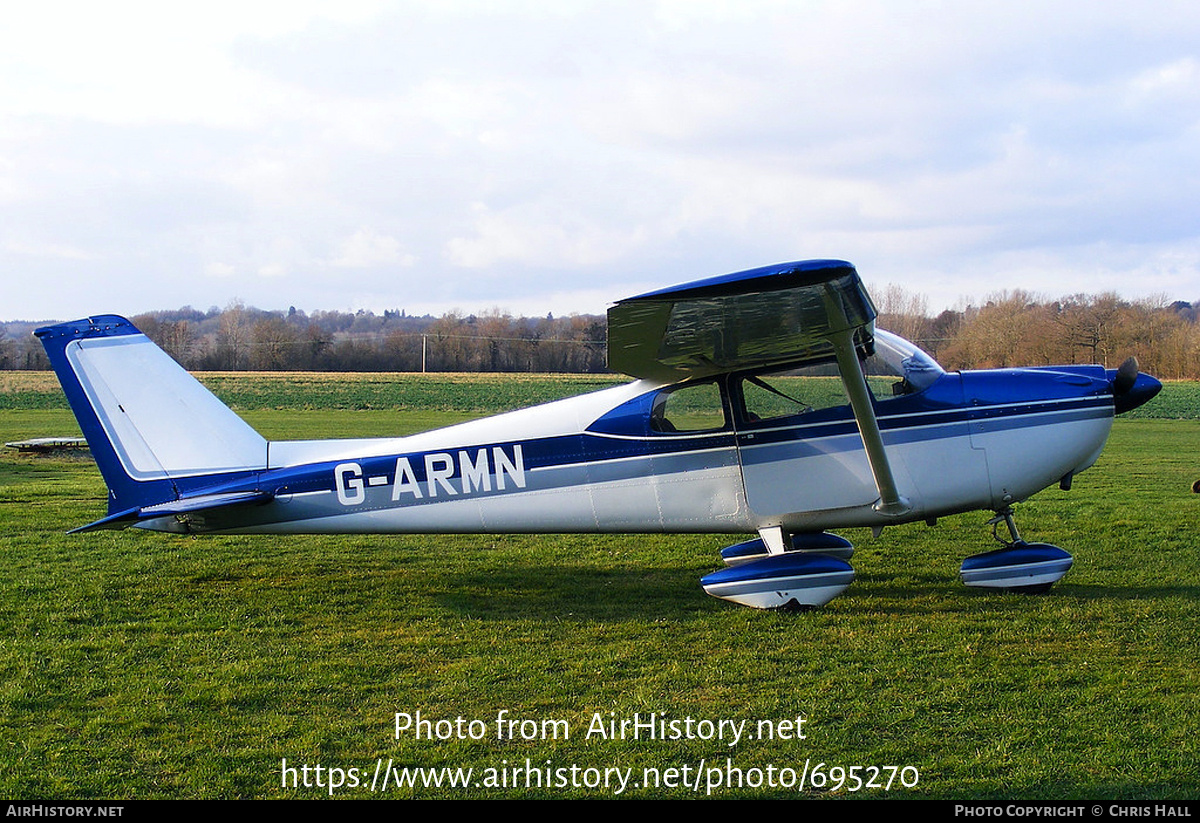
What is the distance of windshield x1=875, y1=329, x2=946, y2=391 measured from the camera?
696cm

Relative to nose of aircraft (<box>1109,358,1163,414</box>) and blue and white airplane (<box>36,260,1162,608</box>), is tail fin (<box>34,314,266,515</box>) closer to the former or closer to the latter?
blue and white airplane (<box>36,260,1162,608</box>)

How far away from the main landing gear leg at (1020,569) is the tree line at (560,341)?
3288 millimetres

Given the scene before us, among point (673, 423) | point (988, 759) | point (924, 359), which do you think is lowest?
point (988, 759)

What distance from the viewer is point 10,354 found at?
67500 millimetres

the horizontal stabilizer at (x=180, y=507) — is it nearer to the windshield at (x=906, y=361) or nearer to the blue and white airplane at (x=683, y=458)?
the blue and white airplane at (x=683, y=458)

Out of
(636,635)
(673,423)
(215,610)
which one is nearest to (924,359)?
(673,423)

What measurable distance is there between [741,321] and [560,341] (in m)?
50.7

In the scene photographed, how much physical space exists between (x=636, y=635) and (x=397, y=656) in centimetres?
154

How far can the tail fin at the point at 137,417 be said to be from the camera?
7.04 metres

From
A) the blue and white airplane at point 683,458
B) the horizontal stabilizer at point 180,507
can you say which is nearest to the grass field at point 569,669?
the blue and white airplane at point 683,458

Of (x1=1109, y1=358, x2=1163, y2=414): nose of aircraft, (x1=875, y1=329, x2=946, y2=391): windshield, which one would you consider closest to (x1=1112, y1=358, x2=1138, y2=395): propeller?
(x1=1109, y1=358, x2=1163, y2=414): nose of aircraft

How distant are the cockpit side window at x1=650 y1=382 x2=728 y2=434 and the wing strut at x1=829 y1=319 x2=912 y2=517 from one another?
0.95m

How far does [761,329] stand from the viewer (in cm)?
607
